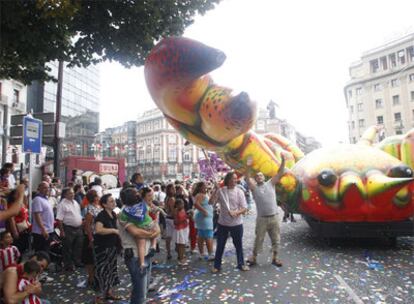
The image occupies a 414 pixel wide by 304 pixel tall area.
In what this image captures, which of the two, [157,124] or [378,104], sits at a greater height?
[157,124]

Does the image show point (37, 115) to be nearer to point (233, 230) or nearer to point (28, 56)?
point (28, 56)

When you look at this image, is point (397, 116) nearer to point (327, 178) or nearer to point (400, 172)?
point (400, 172)

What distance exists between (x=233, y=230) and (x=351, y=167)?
3007 mm

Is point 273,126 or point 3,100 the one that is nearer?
point 3,100

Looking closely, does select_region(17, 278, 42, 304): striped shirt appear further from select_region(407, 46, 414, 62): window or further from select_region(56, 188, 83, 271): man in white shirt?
select_region(407, 46, 414, 62): window

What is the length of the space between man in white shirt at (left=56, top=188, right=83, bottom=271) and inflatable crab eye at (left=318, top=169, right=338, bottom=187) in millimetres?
4638

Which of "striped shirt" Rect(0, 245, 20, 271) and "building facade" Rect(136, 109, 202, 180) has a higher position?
"building facade" Rect(136, 109, 202, 180)

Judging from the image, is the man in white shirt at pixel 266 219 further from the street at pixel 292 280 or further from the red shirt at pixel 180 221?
the red shirt at pixel 180 221

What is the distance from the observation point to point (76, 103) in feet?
163

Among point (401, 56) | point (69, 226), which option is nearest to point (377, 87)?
point (401, 56)

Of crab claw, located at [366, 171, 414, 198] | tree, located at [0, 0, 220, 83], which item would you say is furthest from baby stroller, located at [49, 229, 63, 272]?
crab claw, located at [366, 171, 414, 198]

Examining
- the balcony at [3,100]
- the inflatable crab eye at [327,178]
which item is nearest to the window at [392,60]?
the balcony at [3,100]

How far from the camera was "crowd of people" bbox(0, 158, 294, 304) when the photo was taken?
11.4 feet

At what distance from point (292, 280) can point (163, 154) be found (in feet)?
242
